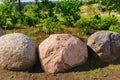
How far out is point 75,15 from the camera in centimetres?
1309

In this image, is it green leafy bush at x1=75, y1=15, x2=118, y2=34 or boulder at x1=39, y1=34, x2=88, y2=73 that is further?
green leafy bush at x1=75, y1=15, x2=118, y2=34

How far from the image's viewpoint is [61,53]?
785cm

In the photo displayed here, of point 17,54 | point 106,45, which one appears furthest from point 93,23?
point 17,54

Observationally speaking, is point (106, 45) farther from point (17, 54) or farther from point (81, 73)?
point (17, 54)

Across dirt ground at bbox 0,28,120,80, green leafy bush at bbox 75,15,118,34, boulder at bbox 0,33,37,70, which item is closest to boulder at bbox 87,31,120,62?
dirt ground at bbox 0,28,120,80

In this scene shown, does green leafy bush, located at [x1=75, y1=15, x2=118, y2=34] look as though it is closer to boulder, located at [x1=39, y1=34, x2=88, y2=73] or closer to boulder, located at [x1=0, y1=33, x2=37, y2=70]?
boulder, located at [x1=39, y1=34, x2=88, y2=73]

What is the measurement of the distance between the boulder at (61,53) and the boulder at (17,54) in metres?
0.31

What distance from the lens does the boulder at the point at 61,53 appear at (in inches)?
310

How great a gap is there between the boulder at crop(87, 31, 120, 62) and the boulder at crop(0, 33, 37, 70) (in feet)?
5.39

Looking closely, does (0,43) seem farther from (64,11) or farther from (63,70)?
(64,11)

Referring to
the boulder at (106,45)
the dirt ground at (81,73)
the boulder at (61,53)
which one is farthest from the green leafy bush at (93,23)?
the boulder at (61,53)

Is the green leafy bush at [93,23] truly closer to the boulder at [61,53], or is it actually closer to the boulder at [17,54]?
the boulder at [61,53]

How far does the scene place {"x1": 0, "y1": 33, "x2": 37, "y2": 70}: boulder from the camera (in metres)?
7.87

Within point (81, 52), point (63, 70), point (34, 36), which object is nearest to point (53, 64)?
point (63, 70)
